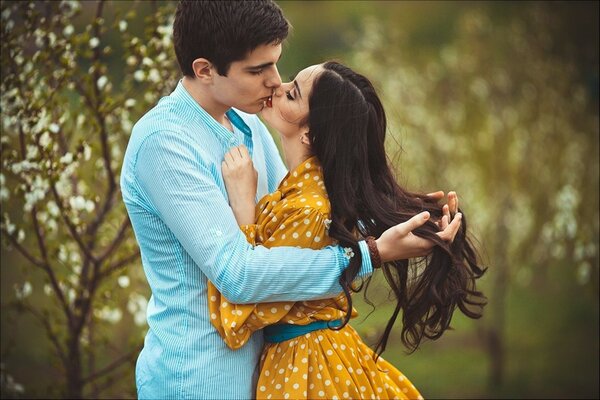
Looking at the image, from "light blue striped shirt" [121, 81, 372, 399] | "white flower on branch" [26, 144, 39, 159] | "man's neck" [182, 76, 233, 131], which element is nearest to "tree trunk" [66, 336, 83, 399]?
"white flower on branch" [26, 144, 39, 159]

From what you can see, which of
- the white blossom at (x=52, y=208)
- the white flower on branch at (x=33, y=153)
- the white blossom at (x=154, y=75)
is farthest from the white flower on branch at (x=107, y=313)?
the white blossom at (x=154, y=75)

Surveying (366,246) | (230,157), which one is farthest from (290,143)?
(366,246)

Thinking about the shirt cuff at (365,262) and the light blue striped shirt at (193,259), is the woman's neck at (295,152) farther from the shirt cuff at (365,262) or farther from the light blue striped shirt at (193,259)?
the shirt cuff at (365,262)

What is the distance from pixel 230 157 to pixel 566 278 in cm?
608

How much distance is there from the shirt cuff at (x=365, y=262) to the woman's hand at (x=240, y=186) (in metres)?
0.27

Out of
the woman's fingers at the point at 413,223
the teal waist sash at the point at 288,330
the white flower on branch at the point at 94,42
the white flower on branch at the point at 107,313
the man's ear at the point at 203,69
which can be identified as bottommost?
the white flower on branch at the point at 107,313

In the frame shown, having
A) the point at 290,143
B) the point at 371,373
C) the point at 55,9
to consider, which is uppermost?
the point at 55,9

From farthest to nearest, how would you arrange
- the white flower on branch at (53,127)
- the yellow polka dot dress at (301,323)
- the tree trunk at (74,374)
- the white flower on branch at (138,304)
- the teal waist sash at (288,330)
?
the white flower on branch at (138,304)
the tree trunk at (74,374)
the white flower on branch at (53,127)
the teal waist sash at (288,330)
the yellow polka dot dress at (301,323)

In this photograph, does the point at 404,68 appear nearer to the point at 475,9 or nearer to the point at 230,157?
the point at 475,9

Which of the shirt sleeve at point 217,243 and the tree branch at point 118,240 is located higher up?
the shirt sleeve at point 217,243

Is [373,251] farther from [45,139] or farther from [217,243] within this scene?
[45,139]

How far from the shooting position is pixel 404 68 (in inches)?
269

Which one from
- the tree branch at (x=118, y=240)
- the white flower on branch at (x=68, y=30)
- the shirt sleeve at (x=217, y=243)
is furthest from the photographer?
the tree branch at (x=118, y=240)

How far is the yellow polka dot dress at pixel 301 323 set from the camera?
2.15 metres
